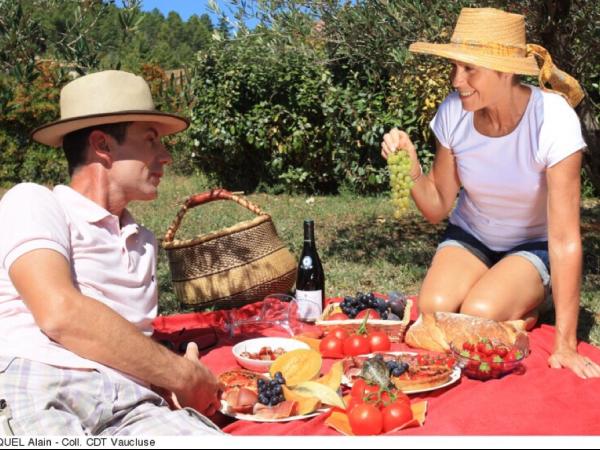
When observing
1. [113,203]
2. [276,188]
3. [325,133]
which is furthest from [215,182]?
[113,203]

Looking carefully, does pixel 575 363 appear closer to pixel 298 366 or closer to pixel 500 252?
pixel 500 252

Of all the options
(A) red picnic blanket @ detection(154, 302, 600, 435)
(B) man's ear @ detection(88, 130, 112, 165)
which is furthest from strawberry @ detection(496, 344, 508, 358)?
(B) man's ear @ detection(88, 130, 112, 165)

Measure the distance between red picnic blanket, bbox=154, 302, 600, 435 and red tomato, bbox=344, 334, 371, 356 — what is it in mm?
130

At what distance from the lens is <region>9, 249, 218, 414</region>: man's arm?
2.62 metres

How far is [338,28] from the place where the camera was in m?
6.32

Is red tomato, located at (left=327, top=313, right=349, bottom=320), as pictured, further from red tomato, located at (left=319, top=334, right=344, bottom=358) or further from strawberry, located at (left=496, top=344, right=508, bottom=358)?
strawberry, located at (left=496, top=344, right=508, bottom=358)

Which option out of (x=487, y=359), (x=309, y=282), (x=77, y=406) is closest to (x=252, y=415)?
(x=77, y=406)

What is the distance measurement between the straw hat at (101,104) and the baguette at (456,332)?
6.29 feet

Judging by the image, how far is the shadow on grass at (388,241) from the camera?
282 inches

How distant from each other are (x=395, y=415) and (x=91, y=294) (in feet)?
4.49

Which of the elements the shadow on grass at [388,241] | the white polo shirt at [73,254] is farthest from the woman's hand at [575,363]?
the shadow on grass at [388,241]

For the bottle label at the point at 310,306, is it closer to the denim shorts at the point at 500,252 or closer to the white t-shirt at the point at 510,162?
the denim shorts at the point at 500,252

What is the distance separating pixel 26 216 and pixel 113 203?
0.49 meters

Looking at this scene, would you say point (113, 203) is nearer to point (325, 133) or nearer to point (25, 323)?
point (25, 323)
